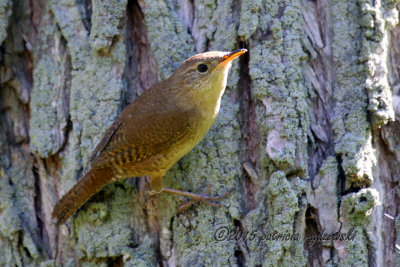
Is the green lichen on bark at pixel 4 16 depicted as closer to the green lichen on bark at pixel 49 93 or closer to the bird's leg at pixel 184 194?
the green lichen on bark at pixel 49 93

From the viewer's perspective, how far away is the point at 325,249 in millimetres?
2859

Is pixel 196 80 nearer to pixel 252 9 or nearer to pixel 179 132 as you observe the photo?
pixel 179 132

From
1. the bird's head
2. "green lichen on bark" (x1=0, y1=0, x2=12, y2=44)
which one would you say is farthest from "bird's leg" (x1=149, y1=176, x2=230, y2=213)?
"green lichen on bark" (x1=0, y1=0, x2=12, y2=44)

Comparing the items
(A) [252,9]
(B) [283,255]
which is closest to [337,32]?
(A) [252,9]

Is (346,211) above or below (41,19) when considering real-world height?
below

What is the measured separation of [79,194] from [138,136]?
552 millimetres

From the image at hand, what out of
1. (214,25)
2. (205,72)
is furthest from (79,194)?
(214,25)

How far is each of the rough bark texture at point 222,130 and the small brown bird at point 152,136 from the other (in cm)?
10

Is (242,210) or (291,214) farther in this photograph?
(242,210)

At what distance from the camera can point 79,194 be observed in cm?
329

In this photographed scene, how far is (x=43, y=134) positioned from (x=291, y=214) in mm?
1842

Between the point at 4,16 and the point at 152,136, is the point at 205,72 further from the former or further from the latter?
the point at 4,16

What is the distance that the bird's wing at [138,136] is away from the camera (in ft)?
10.9

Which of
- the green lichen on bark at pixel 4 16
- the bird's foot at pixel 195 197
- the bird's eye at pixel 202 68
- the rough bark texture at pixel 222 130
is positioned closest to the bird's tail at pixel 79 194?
the rough bark texture at pixel 222 130
